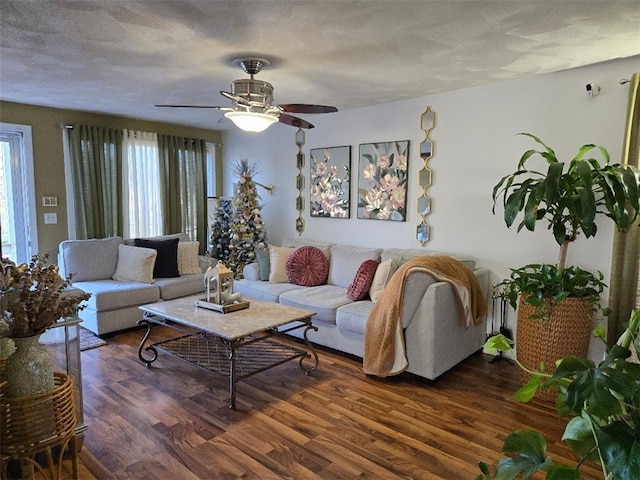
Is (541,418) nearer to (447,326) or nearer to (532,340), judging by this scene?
(532,340)

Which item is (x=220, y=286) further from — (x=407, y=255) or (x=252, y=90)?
(x=407, y=255)

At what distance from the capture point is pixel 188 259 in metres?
5.04

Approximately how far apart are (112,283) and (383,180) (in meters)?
3.07

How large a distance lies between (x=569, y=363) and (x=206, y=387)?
8.84ft

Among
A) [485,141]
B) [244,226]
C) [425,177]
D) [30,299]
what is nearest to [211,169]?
[244,226]

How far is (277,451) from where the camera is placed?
7.66ft

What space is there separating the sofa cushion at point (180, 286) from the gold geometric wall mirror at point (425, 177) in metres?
2.56

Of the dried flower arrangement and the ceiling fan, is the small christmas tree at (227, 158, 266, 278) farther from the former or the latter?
the dried flower arrangement

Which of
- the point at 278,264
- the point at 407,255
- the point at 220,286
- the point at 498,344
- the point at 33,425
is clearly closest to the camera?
the point at 498,344

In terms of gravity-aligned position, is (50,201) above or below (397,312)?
above

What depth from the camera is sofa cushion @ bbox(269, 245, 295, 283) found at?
457 centimetres

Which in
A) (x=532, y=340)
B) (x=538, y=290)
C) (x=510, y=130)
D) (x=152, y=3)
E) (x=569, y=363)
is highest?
(x=152, y=3)

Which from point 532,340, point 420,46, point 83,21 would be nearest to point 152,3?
point 83,21

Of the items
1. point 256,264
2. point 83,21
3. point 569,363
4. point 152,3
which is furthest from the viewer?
point 256,264
